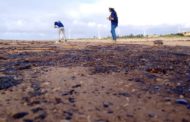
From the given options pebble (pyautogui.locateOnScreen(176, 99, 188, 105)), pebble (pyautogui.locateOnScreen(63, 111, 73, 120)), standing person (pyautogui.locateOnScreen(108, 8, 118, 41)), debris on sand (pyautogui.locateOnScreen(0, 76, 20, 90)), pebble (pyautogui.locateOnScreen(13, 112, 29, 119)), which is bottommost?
pebble (pyautogui.locateOnScreen(176, 99, 188, 105))

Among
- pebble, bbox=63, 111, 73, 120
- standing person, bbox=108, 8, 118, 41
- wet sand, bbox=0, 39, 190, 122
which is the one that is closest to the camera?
pebble, bbox=63, 111, 73, 120

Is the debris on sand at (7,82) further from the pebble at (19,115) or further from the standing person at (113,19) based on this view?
the standing person at (113,19)

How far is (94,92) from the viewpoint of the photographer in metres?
6.96

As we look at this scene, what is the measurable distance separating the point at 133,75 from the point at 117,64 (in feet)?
4.70

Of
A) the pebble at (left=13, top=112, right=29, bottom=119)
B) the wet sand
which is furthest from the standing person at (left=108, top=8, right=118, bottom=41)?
the pebble at (left=13, top=112, right=29, bottom=119)

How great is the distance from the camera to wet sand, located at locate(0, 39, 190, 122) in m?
6.00

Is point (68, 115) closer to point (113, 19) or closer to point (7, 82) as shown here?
point (7, 82)

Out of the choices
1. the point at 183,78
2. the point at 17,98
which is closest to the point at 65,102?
the point at 17,98

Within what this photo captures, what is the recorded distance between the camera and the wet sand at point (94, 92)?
19.7 ft

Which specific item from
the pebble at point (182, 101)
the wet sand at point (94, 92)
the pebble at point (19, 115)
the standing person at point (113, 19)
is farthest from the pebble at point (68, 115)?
the standing person at point (113, 19)

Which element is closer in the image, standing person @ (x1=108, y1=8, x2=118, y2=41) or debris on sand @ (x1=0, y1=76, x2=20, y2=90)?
debris on sand @ (x1=0, y1=76, x2=20, y2=90)

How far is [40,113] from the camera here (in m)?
5.99

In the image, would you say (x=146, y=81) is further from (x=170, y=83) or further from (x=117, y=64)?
(x=117, y=64)

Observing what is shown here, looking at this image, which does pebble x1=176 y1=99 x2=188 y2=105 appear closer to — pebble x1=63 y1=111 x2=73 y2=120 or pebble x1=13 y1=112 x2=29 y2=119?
pebble x1=63 y1=111 x2=73 y2=120
